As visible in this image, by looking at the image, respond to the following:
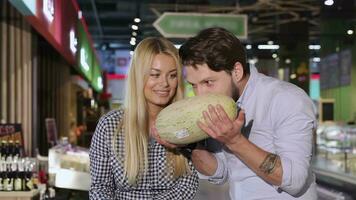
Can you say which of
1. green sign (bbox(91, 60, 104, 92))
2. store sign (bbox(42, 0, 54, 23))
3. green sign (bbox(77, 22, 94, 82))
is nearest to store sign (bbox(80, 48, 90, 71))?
green sign (bbox(77, 22, 94, 82))

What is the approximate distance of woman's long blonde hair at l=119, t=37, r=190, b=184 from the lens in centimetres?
217

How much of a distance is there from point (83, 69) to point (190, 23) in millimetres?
3018

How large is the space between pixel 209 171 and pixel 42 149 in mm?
7945

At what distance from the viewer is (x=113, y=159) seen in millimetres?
2201

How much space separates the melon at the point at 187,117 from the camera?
180 cm

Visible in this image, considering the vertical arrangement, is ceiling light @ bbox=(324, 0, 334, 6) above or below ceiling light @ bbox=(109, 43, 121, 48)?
below

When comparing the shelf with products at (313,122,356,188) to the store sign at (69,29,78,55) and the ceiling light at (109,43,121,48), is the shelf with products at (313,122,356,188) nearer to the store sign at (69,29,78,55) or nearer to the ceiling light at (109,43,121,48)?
the store sign at (69,29,78,55)

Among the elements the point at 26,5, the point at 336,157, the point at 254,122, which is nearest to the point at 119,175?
the point at 254,122

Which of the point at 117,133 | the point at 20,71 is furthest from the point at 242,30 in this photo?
the point at 117,133

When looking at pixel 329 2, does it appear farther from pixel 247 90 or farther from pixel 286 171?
pixel 286 171

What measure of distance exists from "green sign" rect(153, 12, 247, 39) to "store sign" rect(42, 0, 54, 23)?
2.78 metres

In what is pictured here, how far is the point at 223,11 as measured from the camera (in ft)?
39.8

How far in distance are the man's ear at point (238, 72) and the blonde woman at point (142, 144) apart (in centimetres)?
35

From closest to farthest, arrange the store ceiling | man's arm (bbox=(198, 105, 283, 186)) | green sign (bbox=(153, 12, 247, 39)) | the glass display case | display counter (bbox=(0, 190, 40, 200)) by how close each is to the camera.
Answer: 1. man's arm (bbox=(198, 105, 283, 186))
2. display counter (bbox=(0, 190, 40, 200))
3. the glass display case
4. green sign (bbox=(153, 12, 247, 39))
5. the store ceiling
